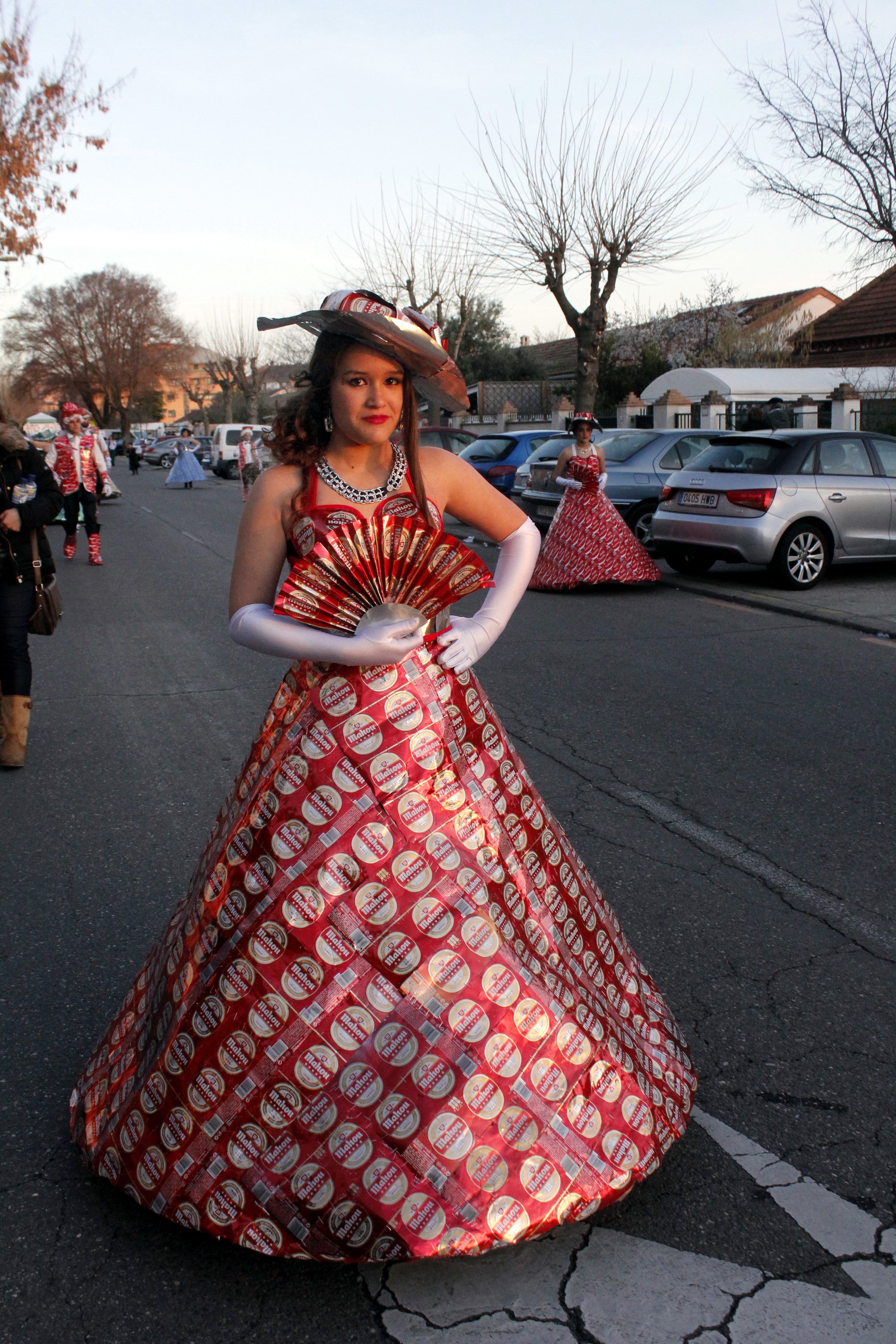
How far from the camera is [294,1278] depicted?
2240 millimetres

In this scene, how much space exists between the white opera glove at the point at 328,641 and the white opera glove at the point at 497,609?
12cm

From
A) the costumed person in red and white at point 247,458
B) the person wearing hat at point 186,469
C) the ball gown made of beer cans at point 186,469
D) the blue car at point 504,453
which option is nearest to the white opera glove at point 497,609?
the blue car at point 504,453

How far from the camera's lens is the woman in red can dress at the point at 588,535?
36.8 ft

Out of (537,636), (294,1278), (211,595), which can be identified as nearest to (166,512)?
(211,595)

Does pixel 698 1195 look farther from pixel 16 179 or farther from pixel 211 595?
pixel 16 179

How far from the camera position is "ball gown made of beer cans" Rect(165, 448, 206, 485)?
36.3 metres

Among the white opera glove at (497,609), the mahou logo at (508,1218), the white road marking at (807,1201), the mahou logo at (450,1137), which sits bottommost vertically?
the white road marking at (807,1201)

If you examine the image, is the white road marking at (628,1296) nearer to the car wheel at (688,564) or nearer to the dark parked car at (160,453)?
the car wheel at (688,564)

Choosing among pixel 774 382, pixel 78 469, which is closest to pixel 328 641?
pixel 78 469

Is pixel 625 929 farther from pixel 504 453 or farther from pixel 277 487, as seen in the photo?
pixel 504 453

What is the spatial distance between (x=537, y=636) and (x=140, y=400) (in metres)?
87.1

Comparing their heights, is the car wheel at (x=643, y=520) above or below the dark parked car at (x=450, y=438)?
below

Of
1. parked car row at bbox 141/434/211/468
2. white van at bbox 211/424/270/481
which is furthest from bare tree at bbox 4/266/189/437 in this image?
white van at bbox 211/424/270/481

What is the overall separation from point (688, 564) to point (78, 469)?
291 inches
